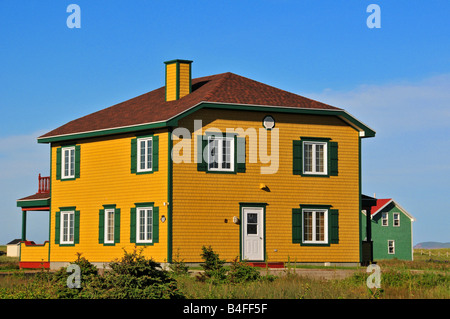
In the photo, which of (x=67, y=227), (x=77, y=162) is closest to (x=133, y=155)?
(x=77, y=162)

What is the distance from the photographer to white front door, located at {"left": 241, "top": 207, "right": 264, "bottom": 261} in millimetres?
32438

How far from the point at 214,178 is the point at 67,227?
8887 mm

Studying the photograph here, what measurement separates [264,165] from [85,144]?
881cm

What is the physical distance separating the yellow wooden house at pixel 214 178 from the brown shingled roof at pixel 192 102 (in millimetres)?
111

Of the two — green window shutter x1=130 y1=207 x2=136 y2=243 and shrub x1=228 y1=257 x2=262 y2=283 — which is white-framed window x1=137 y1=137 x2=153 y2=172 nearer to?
green window shutter x1=130 y1=207 x2=136 y2=243

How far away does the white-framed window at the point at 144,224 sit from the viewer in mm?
32250

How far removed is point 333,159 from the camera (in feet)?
113

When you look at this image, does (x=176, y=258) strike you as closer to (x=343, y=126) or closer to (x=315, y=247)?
(x=315, y=247)

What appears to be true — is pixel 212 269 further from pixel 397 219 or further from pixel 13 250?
pixel 13 250

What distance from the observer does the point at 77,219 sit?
1414 inches

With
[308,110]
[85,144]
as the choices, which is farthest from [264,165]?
[85,144]

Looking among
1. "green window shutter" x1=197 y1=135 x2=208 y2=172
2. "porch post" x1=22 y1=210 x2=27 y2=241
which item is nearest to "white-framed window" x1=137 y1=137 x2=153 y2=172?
"green window shutter" x1=197 y1=135 x2=208 y2=172

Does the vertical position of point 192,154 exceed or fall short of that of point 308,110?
it falls short

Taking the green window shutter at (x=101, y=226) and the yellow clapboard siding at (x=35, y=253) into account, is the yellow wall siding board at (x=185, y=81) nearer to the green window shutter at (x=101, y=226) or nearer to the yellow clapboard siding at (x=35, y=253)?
the green window shutter at (x=101, y=226)
